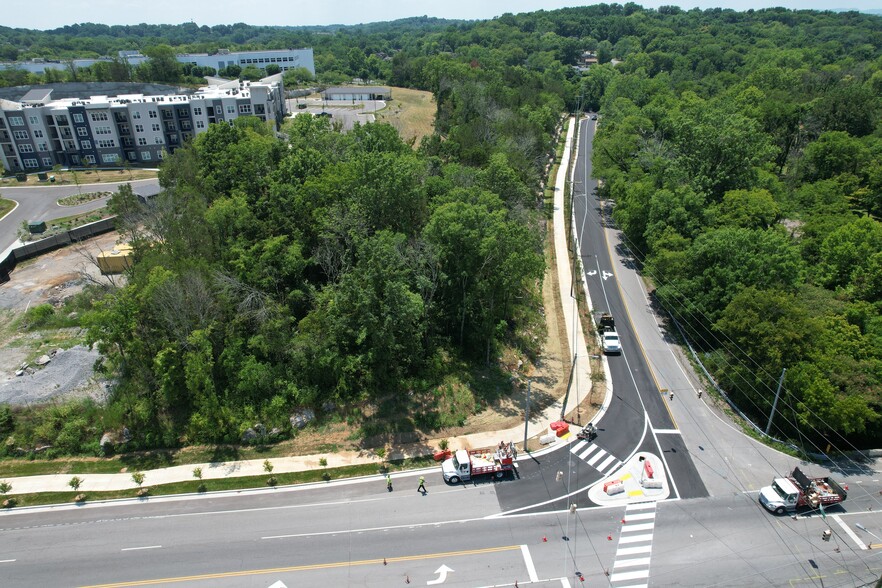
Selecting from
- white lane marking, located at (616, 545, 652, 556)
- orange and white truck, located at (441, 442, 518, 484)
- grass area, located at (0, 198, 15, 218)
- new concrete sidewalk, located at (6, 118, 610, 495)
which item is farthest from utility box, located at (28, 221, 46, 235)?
white lane marking, located at (616, 545, 652, 556)

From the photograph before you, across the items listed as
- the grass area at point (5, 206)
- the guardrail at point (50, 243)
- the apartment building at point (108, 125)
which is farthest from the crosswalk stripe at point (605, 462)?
the apartment building at point (108, 125)

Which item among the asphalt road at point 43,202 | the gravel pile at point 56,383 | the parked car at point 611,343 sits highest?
the asphalt road at point 43,202

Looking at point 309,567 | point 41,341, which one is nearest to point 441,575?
point 309,567

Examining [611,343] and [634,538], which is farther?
[611,343]

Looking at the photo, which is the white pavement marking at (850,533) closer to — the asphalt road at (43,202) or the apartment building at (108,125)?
the asphalt road at (43,202)

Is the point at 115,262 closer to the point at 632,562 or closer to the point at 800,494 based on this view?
the point at 632,562

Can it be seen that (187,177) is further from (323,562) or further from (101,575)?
(323,562)

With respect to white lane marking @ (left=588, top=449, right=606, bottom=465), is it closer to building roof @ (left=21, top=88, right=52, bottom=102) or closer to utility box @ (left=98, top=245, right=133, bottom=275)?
utility box @ (left=98, top=245, right=133, bottom=275)
